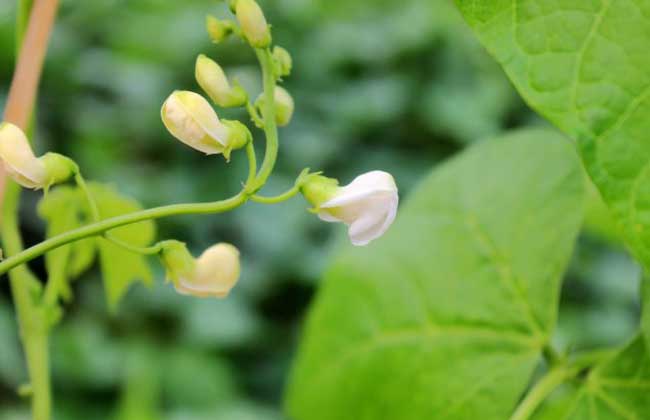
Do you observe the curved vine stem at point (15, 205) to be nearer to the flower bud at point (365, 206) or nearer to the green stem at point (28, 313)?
the green stem at point (28, 313)

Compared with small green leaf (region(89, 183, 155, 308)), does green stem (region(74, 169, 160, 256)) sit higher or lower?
higher

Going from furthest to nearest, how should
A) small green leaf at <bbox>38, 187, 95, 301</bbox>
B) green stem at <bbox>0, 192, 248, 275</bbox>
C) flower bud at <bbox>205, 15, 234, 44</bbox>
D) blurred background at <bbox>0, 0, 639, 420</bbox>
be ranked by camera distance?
A: blurred background at <bbox>0, 0, 639, 420</bbox> < small green leaf at <bbox>38, 187, 95, 301</bbox> < flower bud at <bbox>205, 15, 234, 44</bbox> < green stem at <bbox>0, 192, 248, 275</bbox>

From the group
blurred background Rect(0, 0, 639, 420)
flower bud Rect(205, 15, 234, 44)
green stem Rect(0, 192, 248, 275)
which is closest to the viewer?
green stem Rect(0, 192, 248, 275)

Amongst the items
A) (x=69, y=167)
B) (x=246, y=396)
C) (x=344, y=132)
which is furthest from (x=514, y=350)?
(x=344, y=132)

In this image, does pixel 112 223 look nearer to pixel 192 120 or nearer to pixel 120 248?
pixel 192 120

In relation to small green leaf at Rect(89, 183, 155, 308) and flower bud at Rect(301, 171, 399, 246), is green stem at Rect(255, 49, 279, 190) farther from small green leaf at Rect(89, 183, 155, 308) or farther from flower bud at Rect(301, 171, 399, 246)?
small green leaf at Rect(89, 183, 155, 308)

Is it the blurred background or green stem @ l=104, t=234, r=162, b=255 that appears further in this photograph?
the blurred background

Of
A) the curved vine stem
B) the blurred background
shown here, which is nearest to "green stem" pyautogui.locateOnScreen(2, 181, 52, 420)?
the curved vine stem

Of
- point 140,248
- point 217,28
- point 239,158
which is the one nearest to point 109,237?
point 140,248
